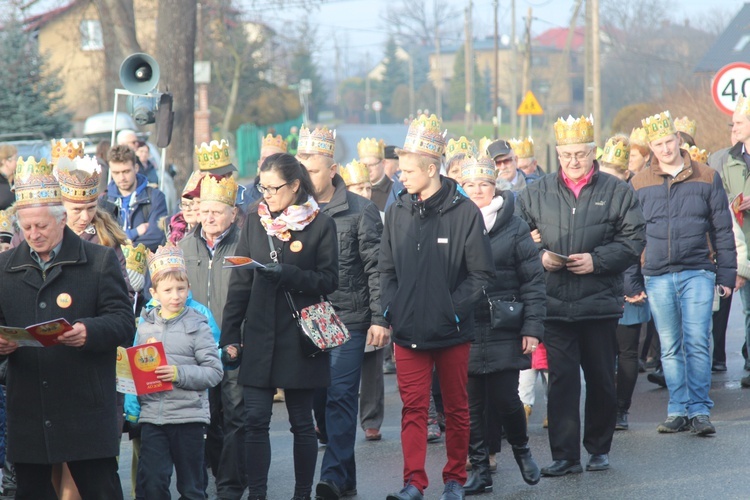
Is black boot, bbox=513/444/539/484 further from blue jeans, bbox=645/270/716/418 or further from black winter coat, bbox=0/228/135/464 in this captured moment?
black winter coat, bbox=0/228/135/464

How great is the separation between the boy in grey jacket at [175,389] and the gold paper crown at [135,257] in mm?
560

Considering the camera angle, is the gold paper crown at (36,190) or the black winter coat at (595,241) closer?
the gold paper crown at (36,190)

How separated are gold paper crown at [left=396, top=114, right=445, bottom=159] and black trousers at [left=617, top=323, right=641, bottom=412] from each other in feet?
9.96

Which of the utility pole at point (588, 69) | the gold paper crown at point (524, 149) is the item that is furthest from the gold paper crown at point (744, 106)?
the utility pole at point (588, 69)

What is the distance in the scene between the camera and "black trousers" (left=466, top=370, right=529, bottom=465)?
24.2 feet

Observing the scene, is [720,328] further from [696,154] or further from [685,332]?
[685,332]

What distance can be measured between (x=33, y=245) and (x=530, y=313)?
3.26m

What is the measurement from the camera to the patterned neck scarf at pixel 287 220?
6.72 m

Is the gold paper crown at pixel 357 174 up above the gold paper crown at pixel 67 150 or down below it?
below

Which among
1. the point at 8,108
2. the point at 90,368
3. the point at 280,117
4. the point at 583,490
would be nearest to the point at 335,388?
the point at 583,490

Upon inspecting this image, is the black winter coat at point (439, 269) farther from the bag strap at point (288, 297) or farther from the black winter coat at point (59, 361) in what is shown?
the black winter coat at point (59, 361)

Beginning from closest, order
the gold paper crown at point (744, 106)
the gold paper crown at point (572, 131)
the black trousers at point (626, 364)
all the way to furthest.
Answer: the gold paper crown at point (572, 131)
the black trousers at point (626, 364)
the gold paper crown at point (744, 106)

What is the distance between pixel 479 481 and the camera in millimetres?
7395

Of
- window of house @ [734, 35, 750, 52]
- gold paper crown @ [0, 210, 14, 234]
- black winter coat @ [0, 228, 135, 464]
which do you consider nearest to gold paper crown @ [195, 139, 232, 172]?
gold paper crown @ [0, 210, 14, 234]
